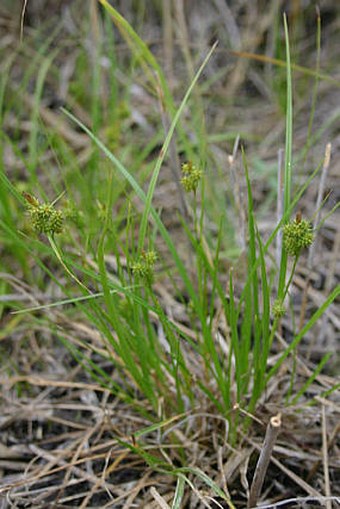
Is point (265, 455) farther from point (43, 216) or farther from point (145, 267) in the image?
point (43, 216)

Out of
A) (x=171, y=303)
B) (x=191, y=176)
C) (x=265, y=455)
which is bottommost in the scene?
(x=265, y=455)

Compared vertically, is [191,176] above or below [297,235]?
above

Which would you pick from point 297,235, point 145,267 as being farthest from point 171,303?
point 297,235

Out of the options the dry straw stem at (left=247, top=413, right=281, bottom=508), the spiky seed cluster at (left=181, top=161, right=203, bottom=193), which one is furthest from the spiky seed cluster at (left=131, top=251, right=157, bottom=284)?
the dry straw stem at (left=247, top=413, right=281, bottom=508)

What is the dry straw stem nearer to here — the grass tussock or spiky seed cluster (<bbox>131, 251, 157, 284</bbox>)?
the grass tussock

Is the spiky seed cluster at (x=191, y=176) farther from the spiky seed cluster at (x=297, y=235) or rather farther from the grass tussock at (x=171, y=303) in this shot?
the spiky seed cluster at (x=297, y=235)

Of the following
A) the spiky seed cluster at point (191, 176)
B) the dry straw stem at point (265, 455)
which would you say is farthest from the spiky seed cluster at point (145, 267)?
the dry straw stem at point (265, 455)
